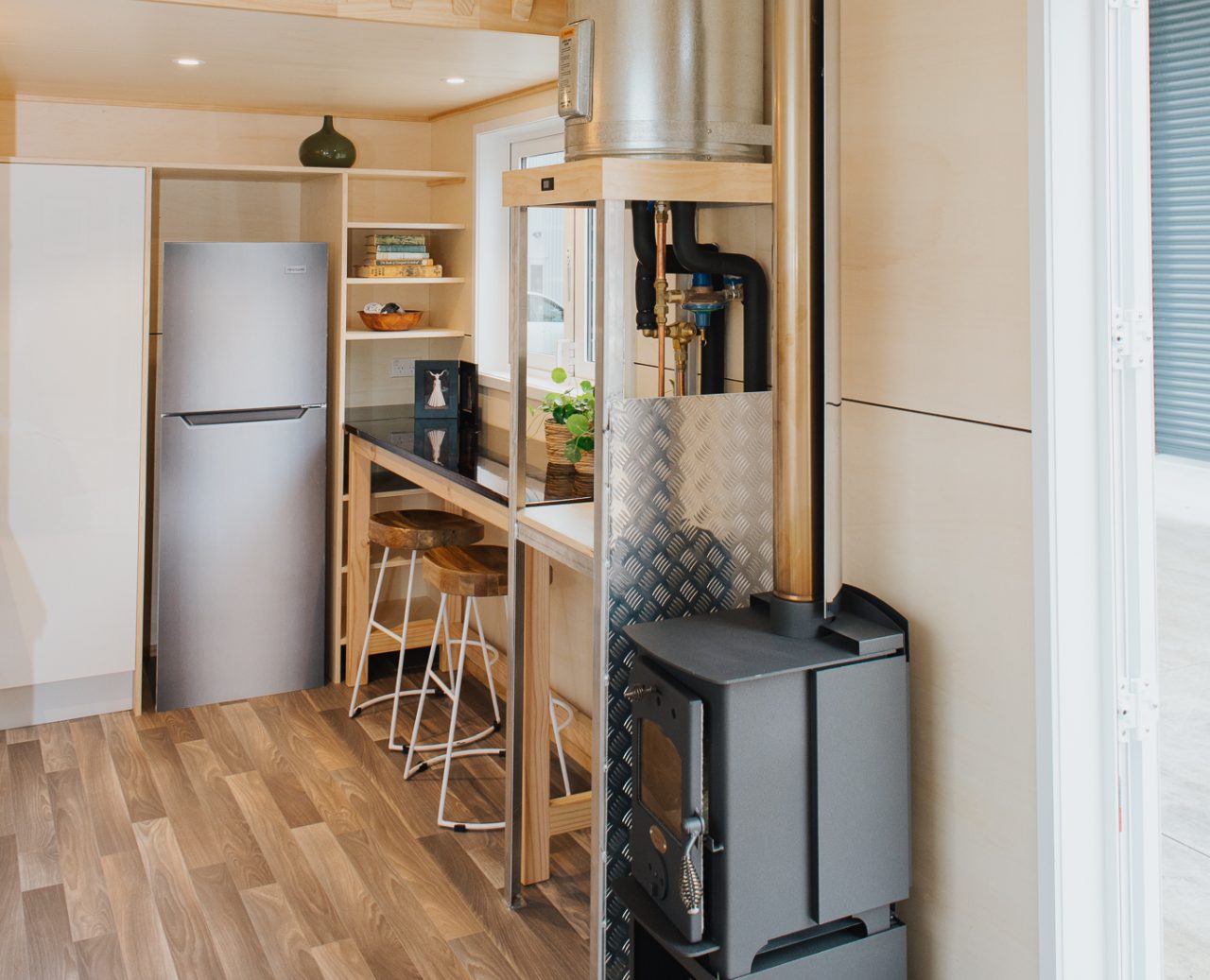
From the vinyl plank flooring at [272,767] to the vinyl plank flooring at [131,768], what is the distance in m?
0.30

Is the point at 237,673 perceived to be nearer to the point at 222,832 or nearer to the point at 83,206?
the point at 222,832

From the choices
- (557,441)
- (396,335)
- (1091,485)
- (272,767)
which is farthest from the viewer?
(396,335)

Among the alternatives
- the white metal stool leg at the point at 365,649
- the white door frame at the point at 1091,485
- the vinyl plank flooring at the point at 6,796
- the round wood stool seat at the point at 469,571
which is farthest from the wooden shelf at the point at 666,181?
the vinyl plank flooring at the point at 6,796

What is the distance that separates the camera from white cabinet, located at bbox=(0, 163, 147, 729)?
3684 millimetres

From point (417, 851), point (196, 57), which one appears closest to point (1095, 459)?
point (417, 851)

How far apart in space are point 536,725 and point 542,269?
1.95m

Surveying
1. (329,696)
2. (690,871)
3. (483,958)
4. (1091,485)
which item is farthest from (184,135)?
(1091,485)

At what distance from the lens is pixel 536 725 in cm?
277

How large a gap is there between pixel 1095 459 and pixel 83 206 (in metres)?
3.29

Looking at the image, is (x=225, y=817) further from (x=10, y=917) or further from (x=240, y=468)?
(x=240, y=468)

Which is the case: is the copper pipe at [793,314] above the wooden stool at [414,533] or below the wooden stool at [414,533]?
above

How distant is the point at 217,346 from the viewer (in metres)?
3.97

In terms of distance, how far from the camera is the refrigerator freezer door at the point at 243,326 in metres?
3.90

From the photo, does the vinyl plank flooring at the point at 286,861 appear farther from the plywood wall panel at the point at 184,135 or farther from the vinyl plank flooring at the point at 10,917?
the plywood wall panel at the point at 184,135
